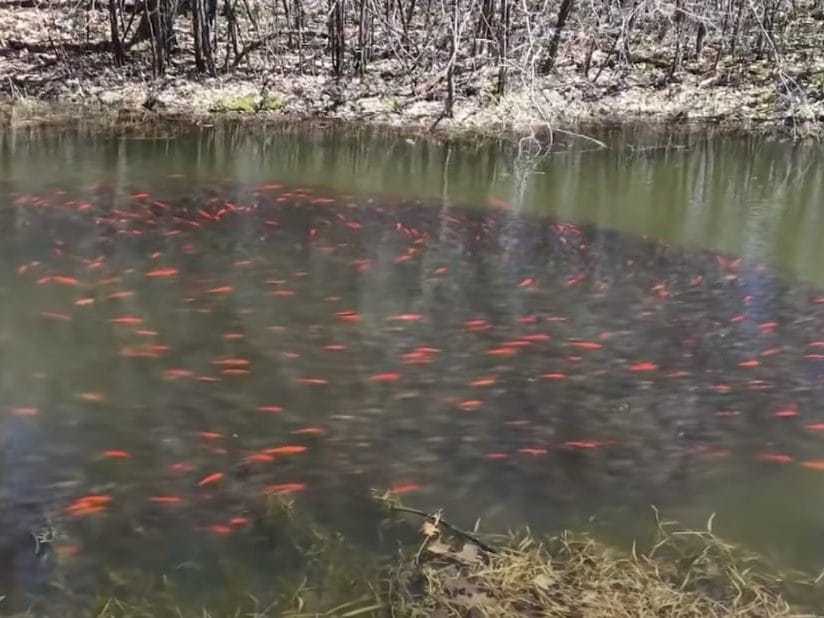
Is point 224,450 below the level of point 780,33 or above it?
below

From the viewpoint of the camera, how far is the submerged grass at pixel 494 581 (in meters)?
2.91

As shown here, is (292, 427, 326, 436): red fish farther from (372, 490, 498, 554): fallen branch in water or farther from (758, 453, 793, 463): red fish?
(758, 453, 793, 463): red fish

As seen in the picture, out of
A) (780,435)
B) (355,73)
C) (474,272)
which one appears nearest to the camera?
(780,435)

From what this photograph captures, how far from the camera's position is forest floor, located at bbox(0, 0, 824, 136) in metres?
14.4

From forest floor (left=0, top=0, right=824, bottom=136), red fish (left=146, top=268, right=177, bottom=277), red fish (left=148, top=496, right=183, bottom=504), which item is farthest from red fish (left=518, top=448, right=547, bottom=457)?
forest floor (left=0, top=0, right=824, bottom=136)

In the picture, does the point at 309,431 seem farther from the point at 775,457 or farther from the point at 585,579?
the point at 775,457

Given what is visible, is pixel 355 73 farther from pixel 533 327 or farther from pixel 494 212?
pixel 533 327

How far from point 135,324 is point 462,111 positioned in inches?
408

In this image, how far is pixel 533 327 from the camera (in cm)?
546

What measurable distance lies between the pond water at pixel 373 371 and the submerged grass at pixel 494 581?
9cm

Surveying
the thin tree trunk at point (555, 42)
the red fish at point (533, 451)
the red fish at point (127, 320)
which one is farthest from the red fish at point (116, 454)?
the thin tree trunk at point (555, 42)

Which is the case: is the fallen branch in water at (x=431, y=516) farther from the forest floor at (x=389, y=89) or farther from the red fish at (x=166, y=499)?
the forest floor at (x=389, y=89)

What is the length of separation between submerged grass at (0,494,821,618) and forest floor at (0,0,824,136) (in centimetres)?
1092

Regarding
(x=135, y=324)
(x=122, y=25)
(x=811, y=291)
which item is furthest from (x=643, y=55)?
(x=135, y=324)
